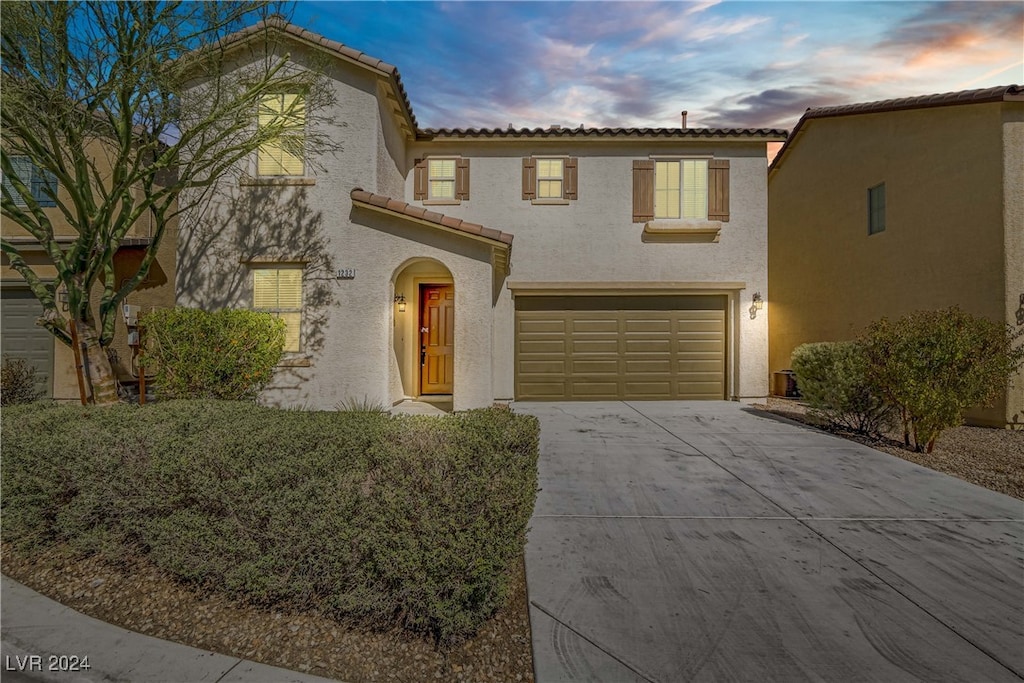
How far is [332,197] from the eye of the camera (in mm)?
9219

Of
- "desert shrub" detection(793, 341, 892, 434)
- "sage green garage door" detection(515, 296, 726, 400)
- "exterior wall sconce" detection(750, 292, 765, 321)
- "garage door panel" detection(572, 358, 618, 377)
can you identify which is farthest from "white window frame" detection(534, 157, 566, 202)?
"desert shrub" detection(793, 341, 892, 434)

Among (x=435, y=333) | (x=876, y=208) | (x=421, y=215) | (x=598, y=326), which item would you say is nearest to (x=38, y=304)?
(x=435, y=333)

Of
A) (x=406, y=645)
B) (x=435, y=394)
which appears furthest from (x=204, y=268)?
(x=406, y=645)

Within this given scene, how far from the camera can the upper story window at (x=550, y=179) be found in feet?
37.7

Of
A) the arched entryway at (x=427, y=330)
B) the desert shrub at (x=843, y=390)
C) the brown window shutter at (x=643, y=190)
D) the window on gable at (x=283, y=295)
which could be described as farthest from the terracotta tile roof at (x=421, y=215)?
the desert shrub at (x=843, y=390)

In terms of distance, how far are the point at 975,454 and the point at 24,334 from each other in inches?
674

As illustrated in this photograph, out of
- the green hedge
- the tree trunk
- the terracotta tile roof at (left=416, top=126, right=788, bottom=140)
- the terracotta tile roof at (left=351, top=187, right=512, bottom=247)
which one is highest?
the terracotta tile roof at (left=416, top=126, right=788, bottom=140)

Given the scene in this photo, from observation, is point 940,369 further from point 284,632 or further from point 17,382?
point 17,382

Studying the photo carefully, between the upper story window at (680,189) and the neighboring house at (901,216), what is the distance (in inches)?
138

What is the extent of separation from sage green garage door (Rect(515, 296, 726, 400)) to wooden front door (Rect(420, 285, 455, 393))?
1.76 m

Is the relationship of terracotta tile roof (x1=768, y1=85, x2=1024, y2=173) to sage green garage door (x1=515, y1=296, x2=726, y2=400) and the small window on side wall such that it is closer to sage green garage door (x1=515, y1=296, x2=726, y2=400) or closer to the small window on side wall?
the small window on side wall

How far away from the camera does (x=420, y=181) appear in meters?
11.6

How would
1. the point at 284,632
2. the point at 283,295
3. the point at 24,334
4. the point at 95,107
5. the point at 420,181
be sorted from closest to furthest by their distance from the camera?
the point at 284,632 → the point at 95,107 → the point at 283,295 → the point at 24,334 → the point at 420,181

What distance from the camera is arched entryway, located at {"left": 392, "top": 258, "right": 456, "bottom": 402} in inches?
412
